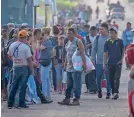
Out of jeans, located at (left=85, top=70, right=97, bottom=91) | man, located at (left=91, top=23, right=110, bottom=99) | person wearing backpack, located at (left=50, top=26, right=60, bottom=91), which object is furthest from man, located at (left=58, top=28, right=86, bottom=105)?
person wearing backpack, located at (left=50, top=26, right=60, bottom=91)

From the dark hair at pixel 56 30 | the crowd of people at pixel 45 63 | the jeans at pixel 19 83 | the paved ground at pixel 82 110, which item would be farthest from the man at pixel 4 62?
the dark hair at pixel 56 30

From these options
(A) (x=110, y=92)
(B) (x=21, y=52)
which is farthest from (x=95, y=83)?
(B) (x=21, y=52)

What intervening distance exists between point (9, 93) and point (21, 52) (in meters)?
1.02

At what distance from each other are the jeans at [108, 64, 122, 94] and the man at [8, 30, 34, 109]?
8.07ft

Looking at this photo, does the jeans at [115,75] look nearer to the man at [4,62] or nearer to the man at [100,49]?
the man at [100,49]

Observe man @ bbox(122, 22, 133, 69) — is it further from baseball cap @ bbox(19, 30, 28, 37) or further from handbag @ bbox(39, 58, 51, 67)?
baseball cap @ bbox(19, 30, 28, 37)

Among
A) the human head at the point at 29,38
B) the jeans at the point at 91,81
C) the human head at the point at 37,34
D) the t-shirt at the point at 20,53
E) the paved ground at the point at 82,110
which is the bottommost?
the paved ground at the point at 82,110

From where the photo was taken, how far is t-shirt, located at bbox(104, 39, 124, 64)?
19438 mm

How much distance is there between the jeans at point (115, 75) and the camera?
63.7ft

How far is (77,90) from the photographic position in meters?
18.2

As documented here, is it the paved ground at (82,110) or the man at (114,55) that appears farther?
the man at (114,55)

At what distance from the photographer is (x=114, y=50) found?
1947 centimetres

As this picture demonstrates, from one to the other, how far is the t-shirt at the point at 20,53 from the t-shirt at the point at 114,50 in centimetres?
270

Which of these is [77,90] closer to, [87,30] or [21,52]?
[21,52]
